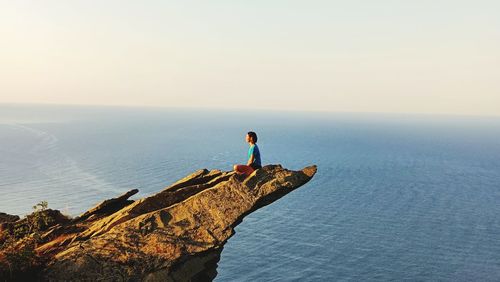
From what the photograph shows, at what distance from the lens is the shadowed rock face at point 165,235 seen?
1588 centimetres

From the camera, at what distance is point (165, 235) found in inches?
665

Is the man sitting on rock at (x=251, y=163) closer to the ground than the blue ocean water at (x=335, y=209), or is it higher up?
higher up

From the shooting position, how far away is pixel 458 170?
16712 centimetres

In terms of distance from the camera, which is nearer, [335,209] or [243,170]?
[243,170]

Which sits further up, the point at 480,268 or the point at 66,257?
the point at 66,257

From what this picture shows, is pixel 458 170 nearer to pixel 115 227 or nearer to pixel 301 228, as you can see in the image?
pixel 301 228

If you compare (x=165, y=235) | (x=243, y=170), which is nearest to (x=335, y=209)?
(x=243, y=170)

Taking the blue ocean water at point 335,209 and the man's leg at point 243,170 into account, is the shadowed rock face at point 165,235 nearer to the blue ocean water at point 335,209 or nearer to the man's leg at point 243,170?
the man's leg at point 243,170

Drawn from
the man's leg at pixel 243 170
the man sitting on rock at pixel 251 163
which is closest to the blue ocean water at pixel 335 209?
the man sitting on rock at pixel 251 163

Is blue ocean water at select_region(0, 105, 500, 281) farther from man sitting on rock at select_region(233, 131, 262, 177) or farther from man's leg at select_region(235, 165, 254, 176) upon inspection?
man's leg at select_region(235, 165, 254, 176)

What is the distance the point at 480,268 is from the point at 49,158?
15786 cm

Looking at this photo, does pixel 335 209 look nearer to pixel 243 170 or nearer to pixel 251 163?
pixel 251 163

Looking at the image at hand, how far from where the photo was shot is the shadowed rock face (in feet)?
52.1

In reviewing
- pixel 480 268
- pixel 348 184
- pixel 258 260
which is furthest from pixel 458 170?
pixel 258 260
